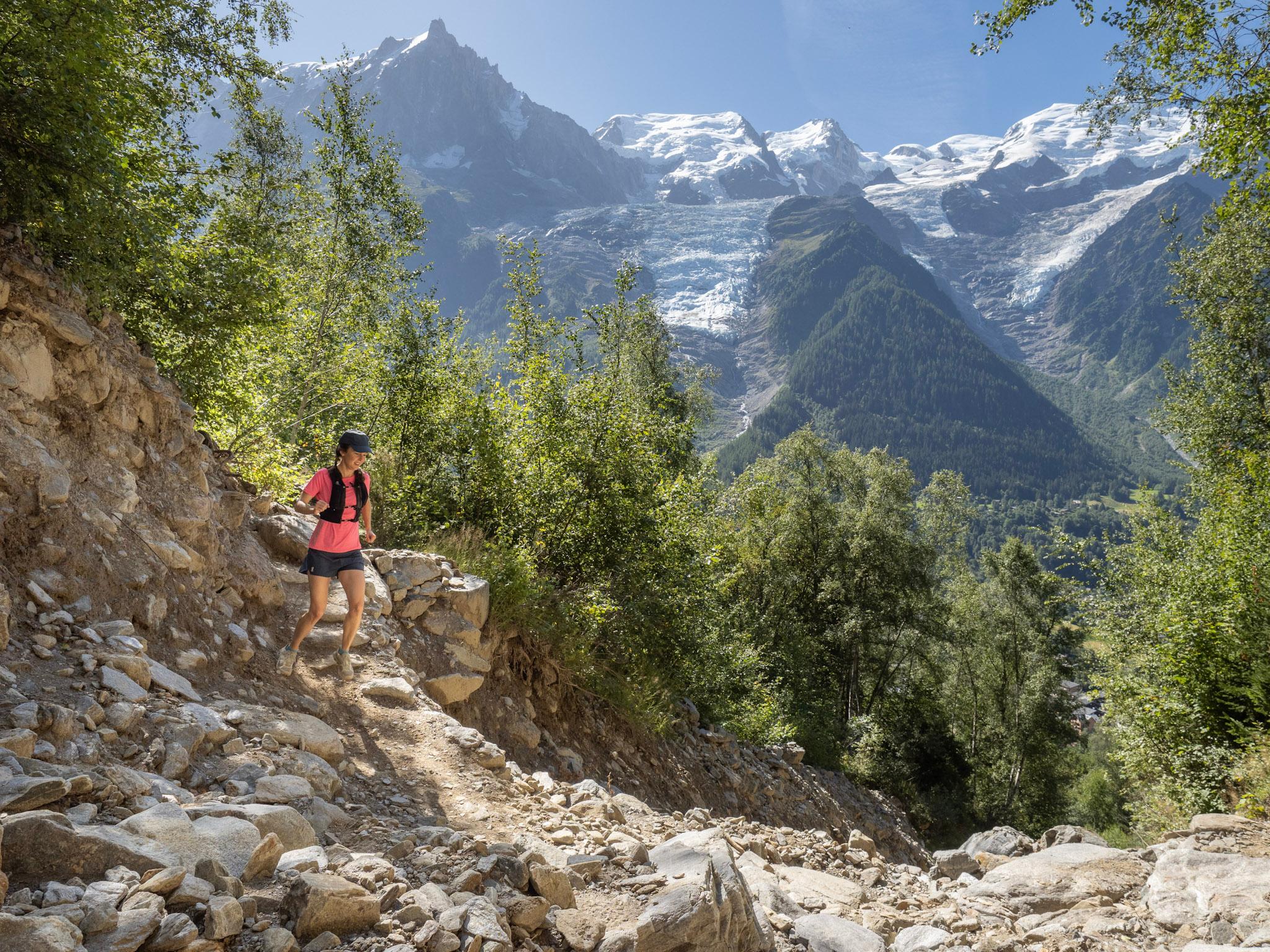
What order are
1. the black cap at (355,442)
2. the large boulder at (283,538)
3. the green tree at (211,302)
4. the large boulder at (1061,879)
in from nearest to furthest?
the large boulder at (1061,879), the black cap at (355,442), the green tree at (211,302), the large boulder at (283,538)

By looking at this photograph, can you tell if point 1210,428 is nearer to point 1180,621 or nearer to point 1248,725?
point 1180,621

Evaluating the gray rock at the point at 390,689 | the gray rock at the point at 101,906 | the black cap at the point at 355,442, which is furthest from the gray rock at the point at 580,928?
the black cap at the point at 355,442

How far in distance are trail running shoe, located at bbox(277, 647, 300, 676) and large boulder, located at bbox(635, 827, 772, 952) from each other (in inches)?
154

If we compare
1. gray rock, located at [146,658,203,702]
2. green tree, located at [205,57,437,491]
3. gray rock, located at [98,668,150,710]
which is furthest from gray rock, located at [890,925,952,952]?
green tree, located at [205,57,437,491]

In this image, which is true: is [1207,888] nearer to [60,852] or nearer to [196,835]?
[196,835]

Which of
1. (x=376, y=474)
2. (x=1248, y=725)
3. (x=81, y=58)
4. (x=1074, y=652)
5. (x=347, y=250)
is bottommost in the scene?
(x=1074, y=652)

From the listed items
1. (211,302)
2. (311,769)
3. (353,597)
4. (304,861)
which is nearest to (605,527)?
(353,597)

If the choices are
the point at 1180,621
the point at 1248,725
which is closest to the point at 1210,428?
the point at 1180,621

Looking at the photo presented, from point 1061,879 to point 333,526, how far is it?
330 inches

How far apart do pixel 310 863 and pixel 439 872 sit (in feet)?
2.81

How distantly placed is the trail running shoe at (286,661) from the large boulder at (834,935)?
5.12m

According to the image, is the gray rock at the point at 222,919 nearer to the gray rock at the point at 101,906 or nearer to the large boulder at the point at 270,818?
the gray rock at the point at 101,906

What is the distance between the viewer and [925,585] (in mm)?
30219

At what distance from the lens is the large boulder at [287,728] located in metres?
5.18
